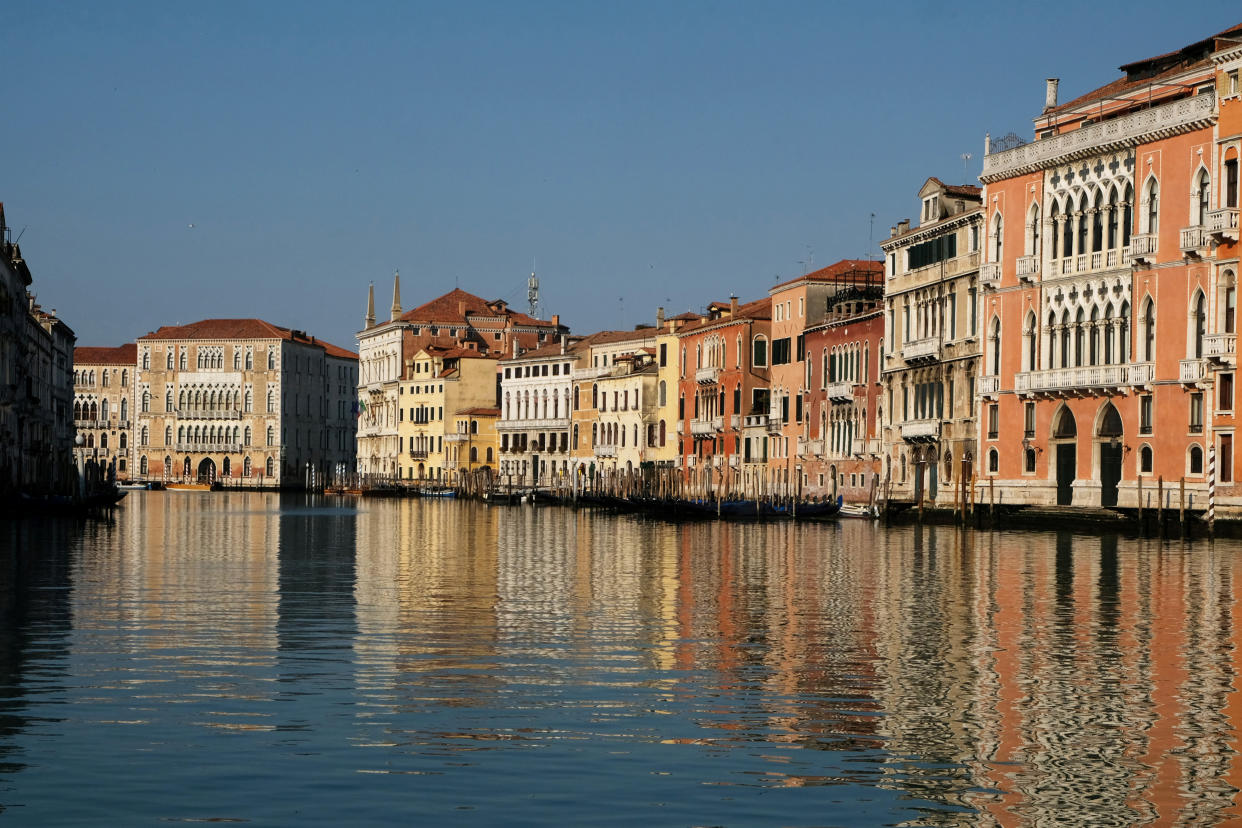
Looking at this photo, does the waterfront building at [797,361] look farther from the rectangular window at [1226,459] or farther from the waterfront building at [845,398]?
the rectangular window at [1226,459]

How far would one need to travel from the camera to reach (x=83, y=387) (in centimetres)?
12456

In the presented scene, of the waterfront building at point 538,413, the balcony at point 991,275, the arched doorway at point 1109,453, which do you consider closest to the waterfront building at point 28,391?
the waterfront building at point 538,413

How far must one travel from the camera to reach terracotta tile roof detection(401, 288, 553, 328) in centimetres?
10581

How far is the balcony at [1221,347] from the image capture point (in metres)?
37.5

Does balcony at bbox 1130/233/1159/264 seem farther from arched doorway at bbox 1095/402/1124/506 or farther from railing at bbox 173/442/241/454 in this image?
railing at bbox 173/442/241/454

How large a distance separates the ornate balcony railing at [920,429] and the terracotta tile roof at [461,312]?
55.5 metres

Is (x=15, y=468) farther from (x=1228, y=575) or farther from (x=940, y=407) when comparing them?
(x=1228, y=575)

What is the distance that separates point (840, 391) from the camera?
56375 millimetres

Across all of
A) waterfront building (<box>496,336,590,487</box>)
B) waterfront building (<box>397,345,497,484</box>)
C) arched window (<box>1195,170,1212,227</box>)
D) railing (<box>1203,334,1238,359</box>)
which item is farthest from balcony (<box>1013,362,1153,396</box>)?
waterfront building (<box>397,345,497,484</box>)

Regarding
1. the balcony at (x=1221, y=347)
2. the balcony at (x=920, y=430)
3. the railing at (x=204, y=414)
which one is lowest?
the balcony at (x=920, y=430)

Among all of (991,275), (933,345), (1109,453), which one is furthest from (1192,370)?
(933,345)

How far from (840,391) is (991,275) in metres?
10.9

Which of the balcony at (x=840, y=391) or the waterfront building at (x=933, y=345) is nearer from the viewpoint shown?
the waterfront building at (x=933, y=345)

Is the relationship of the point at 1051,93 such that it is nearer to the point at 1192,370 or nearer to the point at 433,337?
the point at 1192,370
